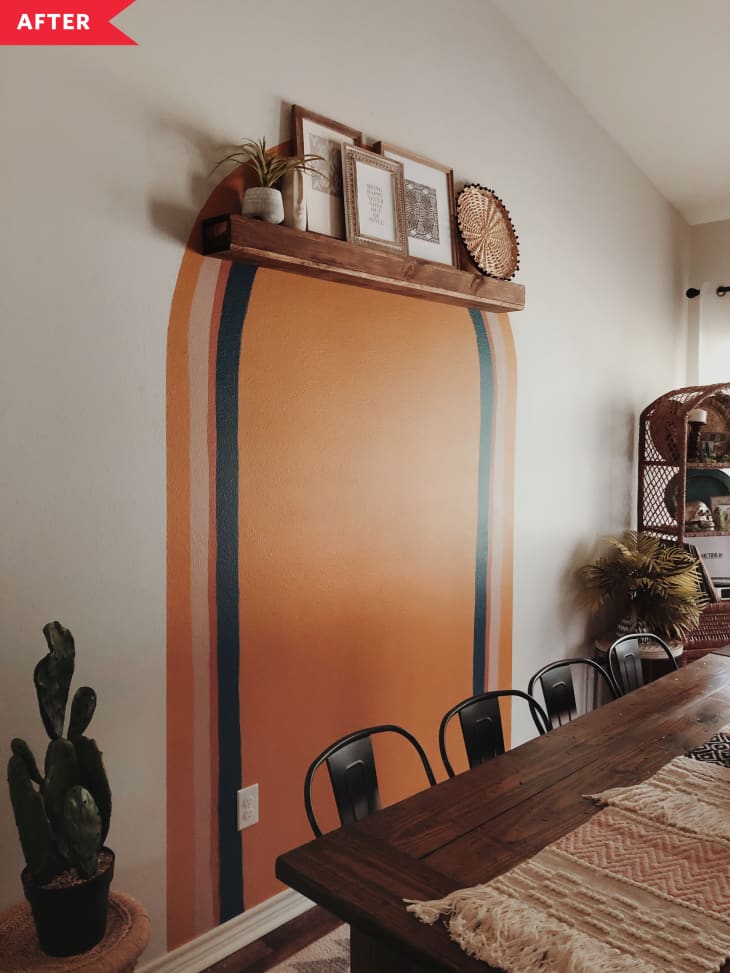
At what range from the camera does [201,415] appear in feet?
7.35

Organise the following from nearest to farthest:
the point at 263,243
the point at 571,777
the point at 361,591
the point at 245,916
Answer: the point at 571,777
the point at 263,243
the point at 245,916
the point at 361,591

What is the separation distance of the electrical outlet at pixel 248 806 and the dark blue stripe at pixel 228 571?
0.07ft

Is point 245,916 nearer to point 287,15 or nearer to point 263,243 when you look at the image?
point 263,243

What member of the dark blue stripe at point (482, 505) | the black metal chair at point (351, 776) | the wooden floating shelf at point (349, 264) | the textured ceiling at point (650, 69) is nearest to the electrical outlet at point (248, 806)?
the black metal chair at point (351, 776)

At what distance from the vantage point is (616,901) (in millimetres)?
1312

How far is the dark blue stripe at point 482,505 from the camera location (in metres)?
3.21

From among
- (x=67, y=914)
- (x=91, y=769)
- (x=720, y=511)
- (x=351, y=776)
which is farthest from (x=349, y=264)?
(x=720, y=511)

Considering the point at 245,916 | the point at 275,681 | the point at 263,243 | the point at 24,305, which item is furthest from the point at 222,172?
the point at 245,916

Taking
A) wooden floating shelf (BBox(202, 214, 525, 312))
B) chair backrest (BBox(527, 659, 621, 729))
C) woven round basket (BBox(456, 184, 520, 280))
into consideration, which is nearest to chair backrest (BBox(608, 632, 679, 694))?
chair backrest (BBox(527, 659, 621, 729))

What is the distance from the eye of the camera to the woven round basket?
3.00 meters

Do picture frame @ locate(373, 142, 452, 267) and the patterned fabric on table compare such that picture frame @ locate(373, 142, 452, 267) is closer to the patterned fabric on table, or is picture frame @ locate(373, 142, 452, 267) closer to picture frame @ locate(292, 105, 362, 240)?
picture frame @ locate(292, 105, 362, 240)

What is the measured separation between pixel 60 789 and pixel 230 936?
3.48 feet

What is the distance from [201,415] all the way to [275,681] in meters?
0.83

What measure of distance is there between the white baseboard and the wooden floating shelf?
184cm
